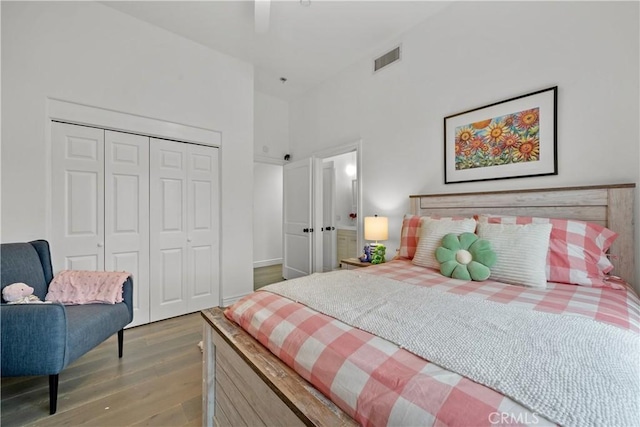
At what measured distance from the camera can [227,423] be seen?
116cm

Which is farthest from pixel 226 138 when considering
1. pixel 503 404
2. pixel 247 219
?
→ pixel 503 404

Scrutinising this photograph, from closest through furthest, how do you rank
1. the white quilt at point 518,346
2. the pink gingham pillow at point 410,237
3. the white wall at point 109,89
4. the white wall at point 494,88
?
the white quilt at point 518,346 < the white wall at point 494,88 < the white wall at point 109,89 < the pink gingham pillow at point 410,237

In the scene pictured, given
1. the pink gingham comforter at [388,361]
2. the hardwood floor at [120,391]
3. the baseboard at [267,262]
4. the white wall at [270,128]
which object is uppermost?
the white wall at [270,128]

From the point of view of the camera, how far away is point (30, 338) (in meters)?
1.40

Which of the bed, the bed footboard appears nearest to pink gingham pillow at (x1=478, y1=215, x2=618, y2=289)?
the bed

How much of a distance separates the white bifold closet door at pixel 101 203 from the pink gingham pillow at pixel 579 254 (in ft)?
11.2

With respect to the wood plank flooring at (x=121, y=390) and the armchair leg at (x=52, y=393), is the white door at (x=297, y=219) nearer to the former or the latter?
the wood plank flooring at (x=121, y=390)

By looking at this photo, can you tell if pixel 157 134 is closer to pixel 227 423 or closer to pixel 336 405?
pixel 227 423

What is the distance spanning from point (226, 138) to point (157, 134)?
0.75 meters

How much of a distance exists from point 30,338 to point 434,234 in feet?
8.27

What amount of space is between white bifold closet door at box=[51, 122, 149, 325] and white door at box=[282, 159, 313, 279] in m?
2.09

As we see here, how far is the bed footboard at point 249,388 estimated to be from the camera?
719 mm

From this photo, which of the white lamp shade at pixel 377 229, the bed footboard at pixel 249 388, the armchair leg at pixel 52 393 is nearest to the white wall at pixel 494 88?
the white lamp shade at pixel 377 229

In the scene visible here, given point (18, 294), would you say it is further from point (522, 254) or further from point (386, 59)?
point (386, 59)
